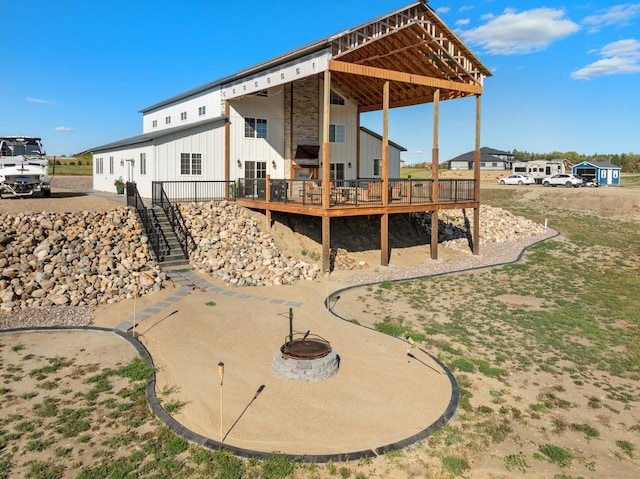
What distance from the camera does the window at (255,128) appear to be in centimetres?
2350

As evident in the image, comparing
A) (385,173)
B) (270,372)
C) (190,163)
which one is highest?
(190,163)

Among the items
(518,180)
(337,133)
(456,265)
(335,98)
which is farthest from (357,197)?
(518,180)

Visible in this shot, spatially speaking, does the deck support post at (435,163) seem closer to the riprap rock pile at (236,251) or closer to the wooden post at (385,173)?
the wooden post at (385,173)

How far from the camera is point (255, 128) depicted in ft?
77.8

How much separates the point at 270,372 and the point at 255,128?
56.3ft

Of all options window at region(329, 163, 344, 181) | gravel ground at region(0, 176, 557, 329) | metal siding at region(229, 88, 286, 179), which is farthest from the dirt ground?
window at region(329, 163, 344, 181)

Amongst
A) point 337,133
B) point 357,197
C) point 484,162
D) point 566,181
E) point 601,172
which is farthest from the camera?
point 484,162

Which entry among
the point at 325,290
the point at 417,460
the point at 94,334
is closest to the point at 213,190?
the point at 325,290

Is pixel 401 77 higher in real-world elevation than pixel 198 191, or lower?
higher

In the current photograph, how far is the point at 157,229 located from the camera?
712 inches

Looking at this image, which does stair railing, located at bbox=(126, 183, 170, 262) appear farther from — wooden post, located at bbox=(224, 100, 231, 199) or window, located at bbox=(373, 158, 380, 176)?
window, located at bbox=(373, 158, 380, 176)

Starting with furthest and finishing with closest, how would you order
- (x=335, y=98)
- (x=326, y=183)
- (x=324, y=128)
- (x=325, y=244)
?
(x=335, y=98) < (x=325, y=244) < (x=326, y=183) < (x=324, y=128)

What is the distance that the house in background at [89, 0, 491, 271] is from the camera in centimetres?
1720

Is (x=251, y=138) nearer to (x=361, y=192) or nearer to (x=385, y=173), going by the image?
(x=361, y=192)
